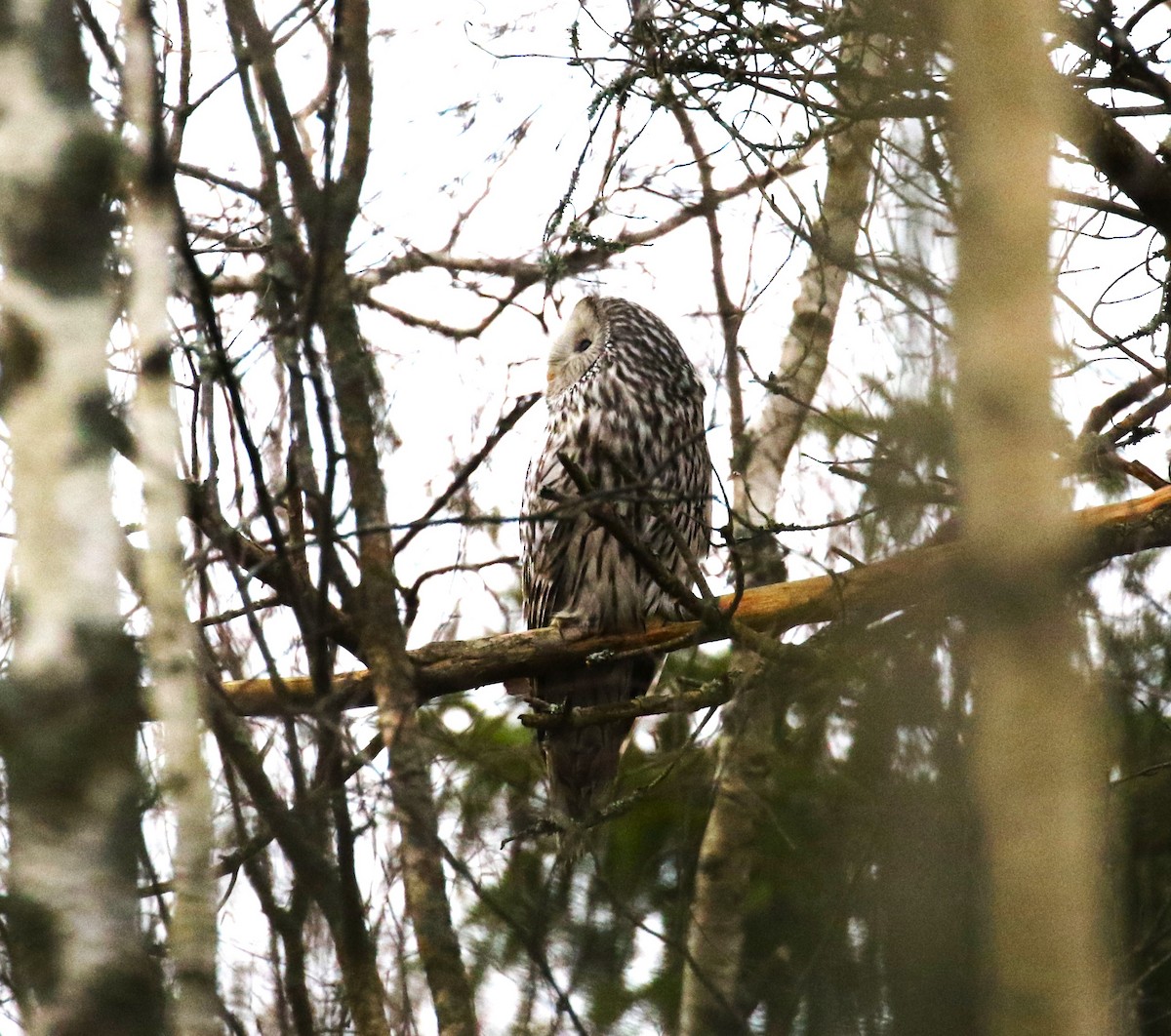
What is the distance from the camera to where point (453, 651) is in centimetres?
333

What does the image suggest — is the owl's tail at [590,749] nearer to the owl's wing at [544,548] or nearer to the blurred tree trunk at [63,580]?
the owl's wing at [544,548]

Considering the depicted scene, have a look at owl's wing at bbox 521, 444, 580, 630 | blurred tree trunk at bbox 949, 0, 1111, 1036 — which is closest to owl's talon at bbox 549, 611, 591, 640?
owl's wing at bbox 521, 444, 580, 630

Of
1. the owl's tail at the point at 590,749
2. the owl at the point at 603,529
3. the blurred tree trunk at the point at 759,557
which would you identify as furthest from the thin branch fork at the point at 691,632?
the owl's tail at the point at 590,749

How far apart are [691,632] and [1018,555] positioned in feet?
7.50

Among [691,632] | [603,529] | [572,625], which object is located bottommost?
[691,632]

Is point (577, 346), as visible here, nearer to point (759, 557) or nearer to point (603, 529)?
point (603, 529)

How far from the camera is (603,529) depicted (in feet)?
13.9

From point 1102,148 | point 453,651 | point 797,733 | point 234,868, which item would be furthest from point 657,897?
point 1102,148

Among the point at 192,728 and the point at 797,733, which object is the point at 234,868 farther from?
the point at 797,733

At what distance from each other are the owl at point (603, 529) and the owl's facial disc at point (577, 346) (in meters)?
0.01

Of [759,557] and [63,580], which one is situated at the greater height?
[759,557]

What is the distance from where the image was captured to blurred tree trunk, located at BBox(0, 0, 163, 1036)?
151 cm

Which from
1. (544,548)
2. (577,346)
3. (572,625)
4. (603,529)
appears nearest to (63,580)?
(572,625)

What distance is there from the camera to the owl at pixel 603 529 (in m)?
4.28
